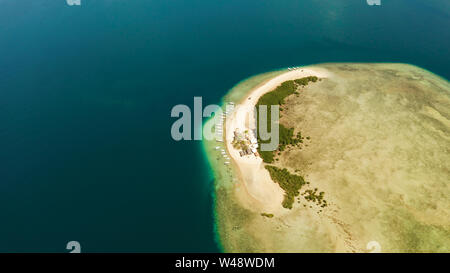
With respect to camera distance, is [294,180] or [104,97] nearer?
[294,180]

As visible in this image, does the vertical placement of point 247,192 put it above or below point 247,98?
below

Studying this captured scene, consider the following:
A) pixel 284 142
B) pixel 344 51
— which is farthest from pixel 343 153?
pixel 344 51

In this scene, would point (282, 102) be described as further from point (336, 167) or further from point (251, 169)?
point (251, 169)

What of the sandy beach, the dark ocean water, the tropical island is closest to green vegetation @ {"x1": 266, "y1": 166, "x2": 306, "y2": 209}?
the tropical island

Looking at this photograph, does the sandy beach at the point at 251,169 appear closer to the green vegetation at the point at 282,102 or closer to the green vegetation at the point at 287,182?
the green vegetation at the point at 287,182

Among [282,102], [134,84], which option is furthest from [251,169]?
[134,84]
